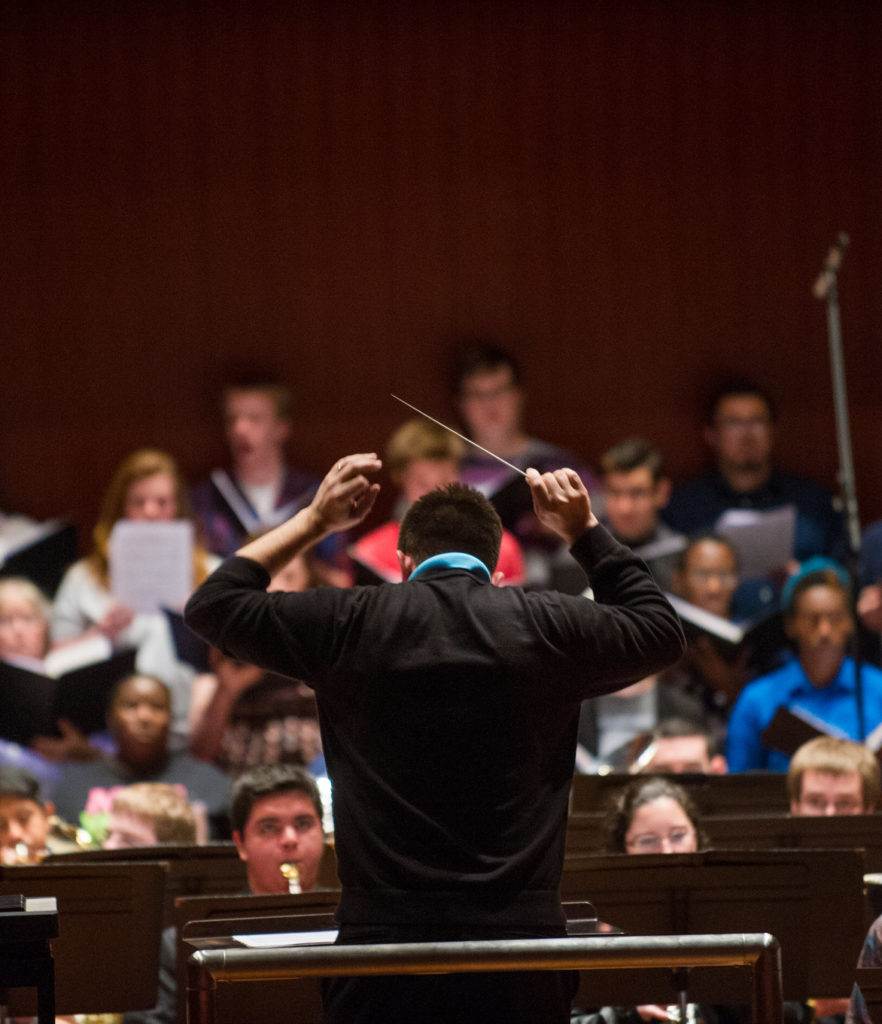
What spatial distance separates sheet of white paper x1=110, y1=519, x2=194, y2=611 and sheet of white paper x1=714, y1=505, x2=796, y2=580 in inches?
84.9

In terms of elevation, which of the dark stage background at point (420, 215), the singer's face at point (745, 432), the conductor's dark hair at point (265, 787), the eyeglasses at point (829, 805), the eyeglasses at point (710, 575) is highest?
the dark stage background at point (420, 215)

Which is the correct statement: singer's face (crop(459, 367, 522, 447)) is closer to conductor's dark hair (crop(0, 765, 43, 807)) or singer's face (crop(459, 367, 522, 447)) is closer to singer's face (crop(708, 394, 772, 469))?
singer's face (crop(708, 394, 772, 469))

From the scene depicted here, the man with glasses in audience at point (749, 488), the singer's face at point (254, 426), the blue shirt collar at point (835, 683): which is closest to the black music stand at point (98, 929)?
the blue shirt collar at point (835, 683)

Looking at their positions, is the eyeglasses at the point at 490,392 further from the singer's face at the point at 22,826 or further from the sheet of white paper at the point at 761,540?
the singer's face at the point at 22,826

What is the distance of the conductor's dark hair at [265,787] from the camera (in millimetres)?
4082

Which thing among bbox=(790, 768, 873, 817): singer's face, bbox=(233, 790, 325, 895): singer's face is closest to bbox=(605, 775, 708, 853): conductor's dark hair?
bbox=(790, 768, 873, 817): singer's face

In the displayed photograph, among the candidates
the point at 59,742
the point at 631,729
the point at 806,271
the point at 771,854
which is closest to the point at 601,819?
the point at 771,854

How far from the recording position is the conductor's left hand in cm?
247

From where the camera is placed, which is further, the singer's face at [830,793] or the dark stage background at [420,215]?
the dark stage background at [420,215]

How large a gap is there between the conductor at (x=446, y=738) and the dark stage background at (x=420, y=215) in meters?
5.48

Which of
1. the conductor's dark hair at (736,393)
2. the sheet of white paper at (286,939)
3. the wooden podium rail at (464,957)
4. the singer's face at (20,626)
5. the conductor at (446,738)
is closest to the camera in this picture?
the wooden podium rail at (464,957)

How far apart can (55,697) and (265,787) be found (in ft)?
5.87

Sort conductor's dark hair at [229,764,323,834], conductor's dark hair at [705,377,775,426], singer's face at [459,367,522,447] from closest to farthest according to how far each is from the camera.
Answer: conductor's dark hair at [229,764,323,834], singer's face at [459,367,522,447], conductor's dark hair at [705,377,775,426]

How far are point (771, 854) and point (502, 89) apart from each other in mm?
5278
